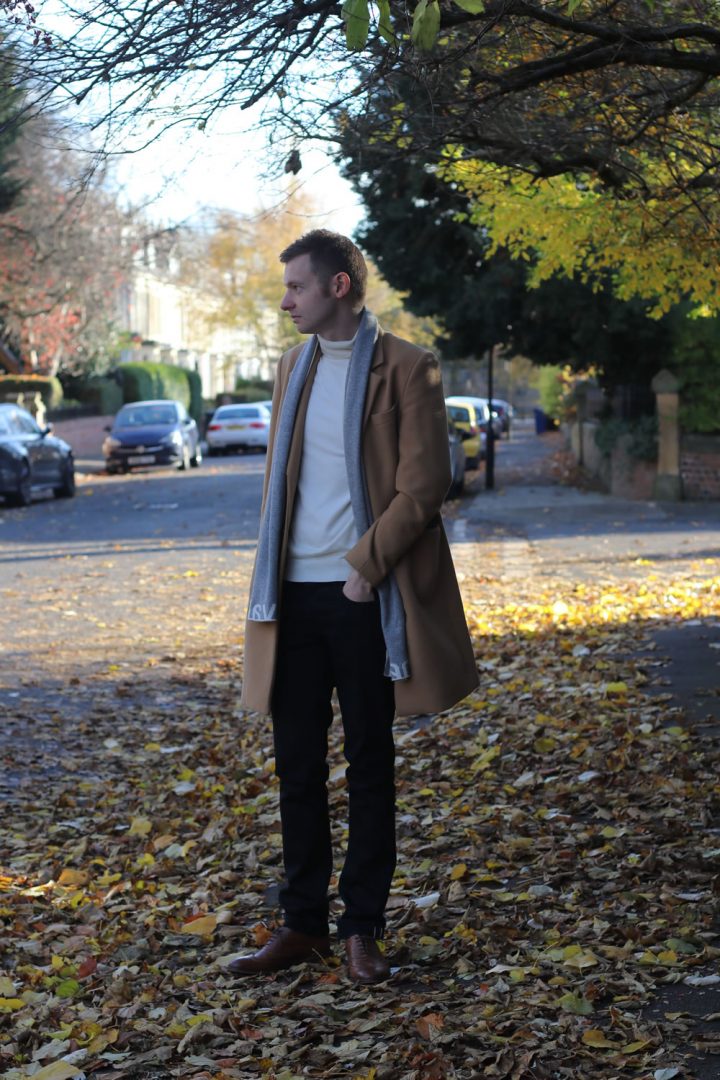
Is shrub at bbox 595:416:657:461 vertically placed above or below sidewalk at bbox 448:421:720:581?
above

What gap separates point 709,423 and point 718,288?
15.1 m

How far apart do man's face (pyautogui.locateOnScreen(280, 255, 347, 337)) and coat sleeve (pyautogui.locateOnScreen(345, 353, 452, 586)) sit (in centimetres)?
29

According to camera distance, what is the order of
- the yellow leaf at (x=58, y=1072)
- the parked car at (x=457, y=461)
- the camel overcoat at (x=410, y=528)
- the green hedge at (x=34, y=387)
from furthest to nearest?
1. the green hedge at (x=34, y=387)
2. the parked car at (x=457, y=461)
3. the camel overcoat at (x=410, y=528)
4. the yellow leaf at (x=58, y=1072)

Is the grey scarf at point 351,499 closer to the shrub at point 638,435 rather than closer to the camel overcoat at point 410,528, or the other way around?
the camel overcoat at point 410,528

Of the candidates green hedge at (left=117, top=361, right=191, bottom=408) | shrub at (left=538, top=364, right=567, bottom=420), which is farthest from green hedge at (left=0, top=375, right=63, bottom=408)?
shrub at (left=538, top=364, right=567, bottom=420)

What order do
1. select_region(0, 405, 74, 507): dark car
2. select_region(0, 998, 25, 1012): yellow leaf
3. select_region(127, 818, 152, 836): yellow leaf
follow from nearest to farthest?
select_region(0, 998, 25, 1012): yellow leaf → select_region(127, 818, 152, 836): yellow leaf → select_region(0, 405, 74, 507): dark car

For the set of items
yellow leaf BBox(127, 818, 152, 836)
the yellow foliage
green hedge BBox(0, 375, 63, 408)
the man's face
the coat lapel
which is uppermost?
the yellow foliage

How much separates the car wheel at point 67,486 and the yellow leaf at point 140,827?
69.5 feet

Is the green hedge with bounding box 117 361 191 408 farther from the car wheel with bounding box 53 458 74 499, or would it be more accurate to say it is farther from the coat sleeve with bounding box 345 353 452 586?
the coat sleeve with bounding box 345 353 452 586

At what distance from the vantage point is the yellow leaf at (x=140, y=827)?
21.9 ft

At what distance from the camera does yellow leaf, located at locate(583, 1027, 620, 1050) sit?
12.4ft

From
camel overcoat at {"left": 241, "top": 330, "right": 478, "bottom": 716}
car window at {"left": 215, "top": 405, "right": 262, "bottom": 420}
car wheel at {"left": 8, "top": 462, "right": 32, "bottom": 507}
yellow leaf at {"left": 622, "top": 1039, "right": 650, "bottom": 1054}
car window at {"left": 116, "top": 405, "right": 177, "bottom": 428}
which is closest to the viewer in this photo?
yellow leaf at {"left": 622, "top": 1039, "right": 650, "bottom": 1054}

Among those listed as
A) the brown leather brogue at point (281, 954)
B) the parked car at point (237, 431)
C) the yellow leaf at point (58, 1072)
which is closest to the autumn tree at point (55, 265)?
the parked car at point (237, 431)

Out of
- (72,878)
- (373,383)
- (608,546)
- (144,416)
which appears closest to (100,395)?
(144,416)
